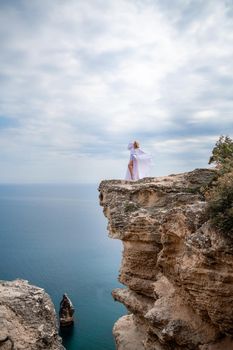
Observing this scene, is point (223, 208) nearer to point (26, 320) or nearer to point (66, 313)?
point (26, 320)

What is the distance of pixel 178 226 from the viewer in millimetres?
13539

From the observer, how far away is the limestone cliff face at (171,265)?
11.5 metres

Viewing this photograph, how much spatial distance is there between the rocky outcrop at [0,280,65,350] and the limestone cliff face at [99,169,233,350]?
3.96 m

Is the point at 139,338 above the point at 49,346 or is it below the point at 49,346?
below

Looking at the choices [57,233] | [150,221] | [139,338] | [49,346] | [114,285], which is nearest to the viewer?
[49,346]

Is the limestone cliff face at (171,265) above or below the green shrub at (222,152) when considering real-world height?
below

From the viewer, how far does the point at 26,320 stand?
13.4m

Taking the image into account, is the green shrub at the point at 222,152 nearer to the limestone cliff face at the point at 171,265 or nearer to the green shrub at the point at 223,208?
the limestone cliff face at the point at 171,265

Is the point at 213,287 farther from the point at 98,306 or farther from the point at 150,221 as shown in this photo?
the point at 98,306

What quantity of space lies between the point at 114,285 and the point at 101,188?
148 ft

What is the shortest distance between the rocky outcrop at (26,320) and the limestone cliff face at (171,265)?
3.96 m

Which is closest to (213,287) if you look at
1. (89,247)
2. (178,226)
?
(178,226)

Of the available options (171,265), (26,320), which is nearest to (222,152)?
(171,265)

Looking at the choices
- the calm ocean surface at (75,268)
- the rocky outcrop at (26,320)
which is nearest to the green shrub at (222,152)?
the rocky outcrop at (26,320)
